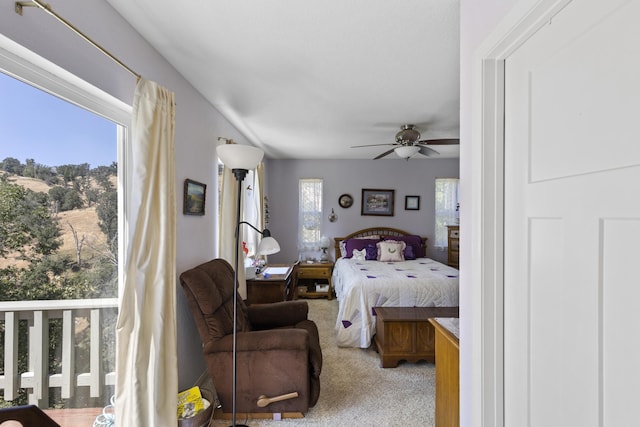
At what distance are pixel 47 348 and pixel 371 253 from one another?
3.97m

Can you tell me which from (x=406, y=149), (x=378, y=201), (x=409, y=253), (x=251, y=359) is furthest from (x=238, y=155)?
(x=378, y=201)

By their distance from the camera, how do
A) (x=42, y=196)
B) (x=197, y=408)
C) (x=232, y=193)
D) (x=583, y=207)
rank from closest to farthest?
(x=583, y=207)
(x=42, y=196)
(x=197, y=408)
(x=232, y=193)

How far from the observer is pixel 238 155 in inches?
69.4

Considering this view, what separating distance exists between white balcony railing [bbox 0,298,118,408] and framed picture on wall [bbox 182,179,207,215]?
2.69ft

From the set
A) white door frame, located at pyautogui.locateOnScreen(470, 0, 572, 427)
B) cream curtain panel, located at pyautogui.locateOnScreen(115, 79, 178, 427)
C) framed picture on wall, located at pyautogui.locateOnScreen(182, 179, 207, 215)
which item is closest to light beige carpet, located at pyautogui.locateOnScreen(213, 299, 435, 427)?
cream curtain panel, located at pyautogui.locateOnScreen(115, 79, 178, 427)

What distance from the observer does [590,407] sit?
2.32 ft

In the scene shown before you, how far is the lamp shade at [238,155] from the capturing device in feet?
5.75

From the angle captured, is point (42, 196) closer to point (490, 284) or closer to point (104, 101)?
point (104, 101)

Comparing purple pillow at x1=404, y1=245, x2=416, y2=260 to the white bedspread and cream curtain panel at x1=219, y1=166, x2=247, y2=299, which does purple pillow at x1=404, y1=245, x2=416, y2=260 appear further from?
cream curtain panel at x1=219, y1=166, x2=247, y2=299

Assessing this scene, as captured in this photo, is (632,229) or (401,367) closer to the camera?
(632,229)

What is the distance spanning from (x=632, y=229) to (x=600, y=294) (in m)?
0.17

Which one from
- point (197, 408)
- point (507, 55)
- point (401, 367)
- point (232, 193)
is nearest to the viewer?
point (507, 55)

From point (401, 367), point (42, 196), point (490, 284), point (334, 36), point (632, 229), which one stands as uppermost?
point (334, 36)

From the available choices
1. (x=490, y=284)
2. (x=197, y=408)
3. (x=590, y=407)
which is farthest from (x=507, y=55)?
(x=197, y=408)
